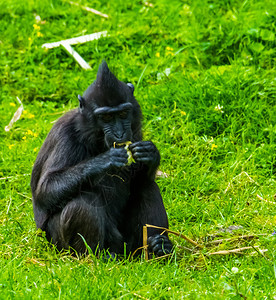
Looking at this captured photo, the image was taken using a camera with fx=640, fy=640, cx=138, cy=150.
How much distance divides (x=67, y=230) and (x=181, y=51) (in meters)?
4.83

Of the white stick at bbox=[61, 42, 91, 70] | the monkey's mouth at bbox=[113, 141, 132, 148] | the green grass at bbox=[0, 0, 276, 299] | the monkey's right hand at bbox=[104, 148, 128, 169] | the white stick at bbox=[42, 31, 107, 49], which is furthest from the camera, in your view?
the white stick at bbox=[42, 31, 107, 49]

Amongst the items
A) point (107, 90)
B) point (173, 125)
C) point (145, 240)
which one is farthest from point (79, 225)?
point (173, 125)

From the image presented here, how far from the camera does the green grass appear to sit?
5043 mm

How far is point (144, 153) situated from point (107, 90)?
683mm

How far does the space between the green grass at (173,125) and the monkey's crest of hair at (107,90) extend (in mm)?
1453

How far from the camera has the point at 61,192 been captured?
19.6 ft

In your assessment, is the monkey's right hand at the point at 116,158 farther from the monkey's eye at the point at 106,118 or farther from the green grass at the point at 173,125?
the green grass at the point at 173,125

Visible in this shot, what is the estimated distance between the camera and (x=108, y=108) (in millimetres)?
5949

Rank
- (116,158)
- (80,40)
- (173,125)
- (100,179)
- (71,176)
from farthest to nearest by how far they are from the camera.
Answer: (80,40), (173,125), (100,179), (71,176), (116,158)

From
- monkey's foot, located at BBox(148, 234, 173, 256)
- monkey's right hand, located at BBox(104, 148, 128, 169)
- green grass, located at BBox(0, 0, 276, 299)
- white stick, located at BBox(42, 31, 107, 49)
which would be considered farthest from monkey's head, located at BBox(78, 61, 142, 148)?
white stick, located at BBox(42, 31, 107, 49)

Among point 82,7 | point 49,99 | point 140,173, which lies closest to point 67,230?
point 140,173

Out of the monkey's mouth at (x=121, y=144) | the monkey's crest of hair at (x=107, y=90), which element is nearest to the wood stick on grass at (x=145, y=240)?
the monkey's mouth at (x=121, y=144)

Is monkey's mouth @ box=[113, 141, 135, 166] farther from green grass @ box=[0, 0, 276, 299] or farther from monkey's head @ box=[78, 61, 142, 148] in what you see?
green grass @ box=[0, 0, 276, 299]

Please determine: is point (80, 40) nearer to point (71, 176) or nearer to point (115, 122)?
point (115, 122)
